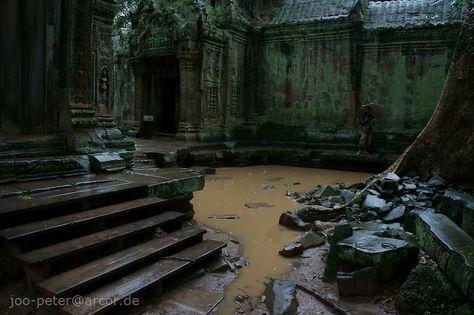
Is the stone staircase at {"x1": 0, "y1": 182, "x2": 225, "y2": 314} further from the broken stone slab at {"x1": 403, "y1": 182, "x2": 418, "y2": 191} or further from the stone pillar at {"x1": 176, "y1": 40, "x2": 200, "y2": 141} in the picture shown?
the stone pillar at {"x1": 176, "y1": 40, "x2": 200, "y2": 141}

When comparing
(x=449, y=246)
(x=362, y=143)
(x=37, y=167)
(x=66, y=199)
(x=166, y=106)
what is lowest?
(x=449, y=246)

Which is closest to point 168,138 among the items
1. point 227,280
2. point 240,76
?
point 240,76

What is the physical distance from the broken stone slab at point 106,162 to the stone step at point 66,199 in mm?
710

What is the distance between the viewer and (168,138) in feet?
39.6

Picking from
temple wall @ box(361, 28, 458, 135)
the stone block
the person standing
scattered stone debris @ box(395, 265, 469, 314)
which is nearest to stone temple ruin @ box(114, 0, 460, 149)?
temple wall @ box(361, 28, 458, 135)

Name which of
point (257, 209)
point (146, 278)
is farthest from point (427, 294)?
point (257, 209)

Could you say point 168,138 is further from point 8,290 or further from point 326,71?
point 8,290

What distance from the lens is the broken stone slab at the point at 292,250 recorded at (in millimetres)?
4266

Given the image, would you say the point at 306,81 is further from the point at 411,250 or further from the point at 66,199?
the point at 66,199

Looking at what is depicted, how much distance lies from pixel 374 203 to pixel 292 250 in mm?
1522

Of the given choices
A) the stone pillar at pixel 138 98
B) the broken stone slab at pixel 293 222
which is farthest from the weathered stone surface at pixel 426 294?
the stone pillar at pixel 138 98

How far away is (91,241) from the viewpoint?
3.34 metres

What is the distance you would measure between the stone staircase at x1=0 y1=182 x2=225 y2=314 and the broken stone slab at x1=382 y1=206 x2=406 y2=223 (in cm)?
212

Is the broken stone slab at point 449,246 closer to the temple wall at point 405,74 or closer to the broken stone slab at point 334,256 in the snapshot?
the broken stone slab at point 334,256
